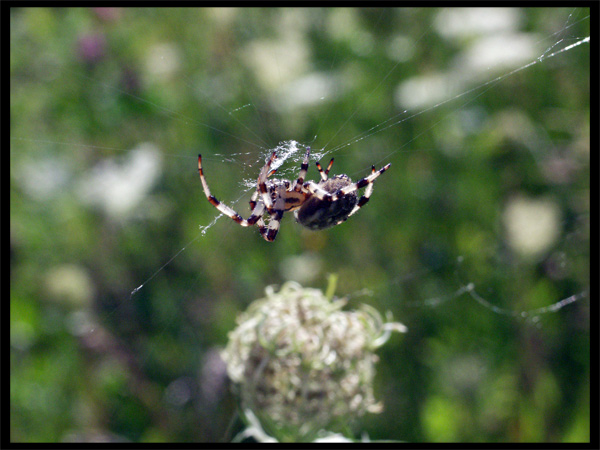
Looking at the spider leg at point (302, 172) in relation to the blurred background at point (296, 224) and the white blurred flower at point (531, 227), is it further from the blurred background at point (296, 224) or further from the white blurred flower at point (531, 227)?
the white blurred flower at point (531, 227)

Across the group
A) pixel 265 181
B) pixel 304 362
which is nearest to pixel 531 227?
pixel 265 181

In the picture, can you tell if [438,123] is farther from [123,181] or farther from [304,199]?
[123,181]

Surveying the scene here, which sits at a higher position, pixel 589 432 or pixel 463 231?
pixel 463 231

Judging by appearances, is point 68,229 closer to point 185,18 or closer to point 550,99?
point 185,18

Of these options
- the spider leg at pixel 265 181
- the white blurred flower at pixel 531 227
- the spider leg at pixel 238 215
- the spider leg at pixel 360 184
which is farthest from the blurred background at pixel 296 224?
the spider leg at pixel 360 184

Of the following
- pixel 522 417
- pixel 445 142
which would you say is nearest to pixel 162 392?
pixel 522 417

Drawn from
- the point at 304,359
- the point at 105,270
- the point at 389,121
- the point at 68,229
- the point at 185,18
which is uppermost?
the point at 185,18

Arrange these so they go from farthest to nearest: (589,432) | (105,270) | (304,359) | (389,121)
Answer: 1. (105,270)
2. (389,121)
3. (589,432)
4. (304,359)
